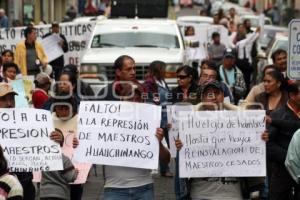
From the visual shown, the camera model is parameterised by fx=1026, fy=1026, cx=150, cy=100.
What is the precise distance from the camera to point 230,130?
814cm

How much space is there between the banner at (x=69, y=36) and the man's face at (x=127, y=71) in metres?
14.2

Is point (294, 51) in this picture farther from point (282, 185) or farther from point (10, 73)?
point (10, 73)

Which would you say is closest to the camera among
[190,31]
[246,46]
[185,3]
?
[246,46]

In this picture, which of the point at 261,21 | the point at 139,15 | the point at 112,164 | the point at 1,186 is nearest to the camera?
the point at 1,186

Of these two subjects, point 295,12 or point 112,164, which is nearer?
point 112,164

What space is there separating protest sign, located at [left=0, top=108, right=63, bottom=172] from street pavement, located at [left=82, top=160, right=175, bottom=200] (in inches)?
154

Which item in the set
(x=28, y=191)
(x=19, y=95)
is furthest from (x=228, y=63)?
(x=28, y=191)

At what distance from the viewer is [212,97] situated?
26.4 feet

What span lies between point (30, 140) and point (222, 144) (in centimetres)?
153

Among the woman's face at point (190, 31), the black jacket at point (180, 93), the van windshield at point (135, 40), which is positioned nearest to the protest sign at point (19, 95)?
the black jacket at point (180, 93)

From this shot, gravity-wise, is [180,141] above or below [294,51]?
below

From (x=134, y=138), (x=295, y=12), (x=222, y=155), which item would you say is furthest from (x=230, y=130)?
(x=295, y=12)

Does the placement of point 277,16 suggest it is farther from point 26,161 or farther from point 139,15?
point 26,161

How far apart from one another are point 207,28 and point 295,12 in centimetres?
3155
